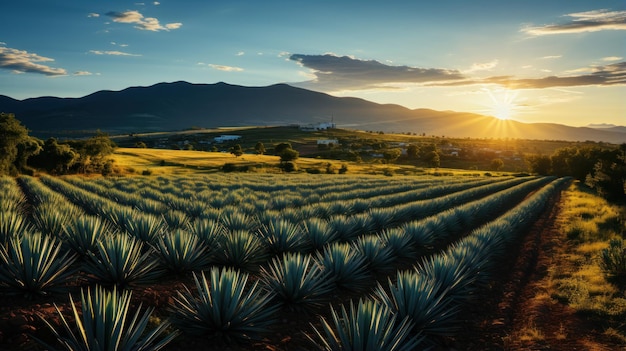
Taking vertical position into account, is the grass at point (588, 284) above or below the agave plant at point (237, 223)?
below

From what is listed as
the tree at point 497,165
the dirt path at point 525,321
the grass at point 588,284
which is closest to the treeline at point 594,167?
the tree at point 497,165

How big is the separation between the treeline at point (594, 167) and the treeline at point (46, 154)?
53.3 meters

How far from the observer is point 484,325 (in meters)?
7.01

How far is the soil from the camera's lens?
517 cm

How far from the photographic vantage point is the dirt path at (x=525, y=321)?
6254mm

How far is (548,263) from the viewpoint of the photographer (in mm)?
11648

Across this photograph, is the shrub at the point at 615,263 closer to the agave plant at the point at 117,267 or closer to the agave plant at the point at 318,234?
the agave plant at the point at 318,234

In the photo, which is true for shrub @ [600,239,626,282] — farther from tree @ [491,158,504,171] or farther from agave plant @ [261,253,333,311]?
tree @ [491,158,504,171]

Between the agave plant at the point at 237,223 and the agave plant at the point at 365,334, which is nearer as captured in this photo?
the agave plant at the point at 365,334

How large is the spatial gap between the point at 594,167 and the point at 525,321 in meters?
50.9

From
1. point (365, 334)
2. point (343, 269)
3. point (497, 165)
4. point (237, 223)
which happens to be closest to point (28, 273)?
point (365, 334)

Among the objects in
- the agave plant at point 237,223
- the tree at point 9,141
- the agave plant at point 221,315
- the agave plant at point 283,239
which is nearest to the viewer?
the agave plant at point 221,315

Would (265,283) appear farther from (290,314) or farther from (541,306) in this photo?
(541,306)

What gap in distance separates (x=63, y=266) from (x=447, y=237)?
11.7 m
